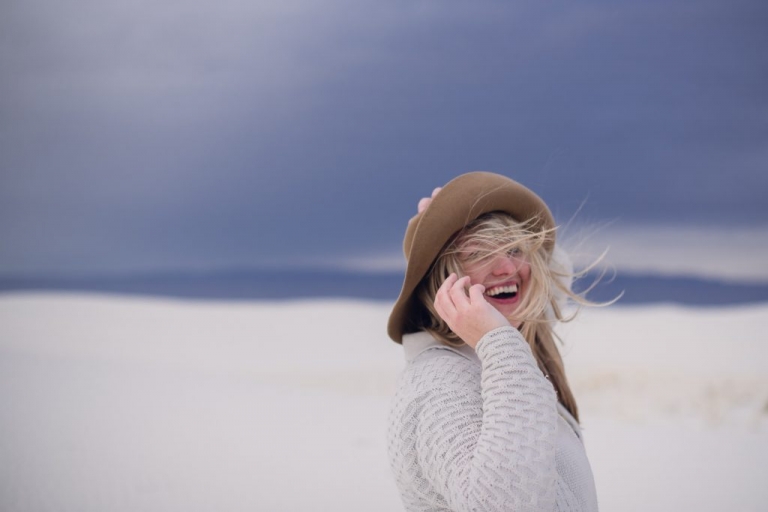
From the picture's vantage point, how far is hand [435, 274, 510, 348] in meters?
1.40

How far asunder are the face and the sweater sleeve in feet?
0.96

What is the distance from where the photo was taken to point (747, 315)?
39.6 ft

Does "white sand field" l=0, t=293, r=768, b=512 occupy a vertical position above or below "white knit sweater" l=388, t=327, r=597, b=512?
above

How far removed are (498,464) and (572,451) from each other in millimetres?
441

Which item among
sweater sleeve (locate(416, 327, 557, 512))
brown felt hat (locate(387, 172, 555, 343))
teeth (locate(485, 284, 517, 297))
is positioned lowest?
sweater sleeve (locate(416, 327, 557, 512))

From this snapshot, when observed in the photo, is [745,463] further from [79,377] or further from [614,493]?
[79,377]

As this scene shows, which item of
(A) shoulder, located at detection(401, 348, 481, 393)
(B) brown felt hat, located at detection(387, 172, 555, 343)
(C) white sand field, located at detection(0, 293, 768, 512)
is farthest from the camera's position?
(C) white sand field, located at detection(0, 293, 768, 512)

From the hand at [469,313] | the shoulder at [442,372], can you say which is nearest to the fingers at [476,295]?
the hand at [469,313]

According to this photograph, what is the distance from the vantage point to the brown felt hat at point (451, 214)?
163cm

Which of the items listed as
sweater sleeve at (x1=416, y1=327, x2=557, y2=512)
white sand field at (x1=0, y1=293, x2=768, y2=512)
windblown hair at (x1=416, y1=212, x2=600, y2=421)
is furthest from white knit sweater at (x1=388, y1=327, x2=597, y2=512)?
white sand field at (x1=0, y1=293, x2=768, y2=512)

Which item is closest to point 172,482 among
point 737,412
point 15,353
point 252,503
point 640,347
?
point 252,503

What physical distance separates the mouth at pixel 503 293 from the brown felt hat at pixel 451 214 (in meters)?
0.14

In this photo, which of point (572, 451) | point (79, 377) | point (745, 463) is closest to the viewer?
point (572, 451)

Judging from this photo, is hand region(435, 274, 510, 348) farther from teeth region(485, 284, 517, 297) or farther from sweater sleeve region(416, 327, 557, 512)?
teeth region(485, 284, 517, 297)
